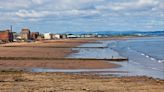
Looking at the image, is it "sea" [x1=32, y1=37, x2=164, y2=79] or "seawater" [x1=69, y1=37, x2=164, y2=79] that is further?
"seawater" [x1=69, y1=37, x2=164, y2=79]

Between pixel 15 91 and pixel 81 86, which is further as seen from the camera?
pixel 81 86

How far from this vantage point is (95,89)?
15.3 meters

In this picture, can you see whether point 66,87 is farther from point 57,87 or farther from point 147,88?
point 147,88

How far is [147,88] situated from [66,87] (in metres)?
3.31

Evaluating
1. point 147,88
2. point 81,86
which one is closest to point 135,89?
point 147,88

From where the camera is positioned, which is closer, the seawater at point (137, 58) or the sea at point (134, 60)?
the sea at point (134, 60)

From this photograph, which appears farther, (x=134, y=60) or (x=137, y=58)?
(x=137, y=58)

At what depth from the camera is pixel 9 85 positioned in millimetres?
16328

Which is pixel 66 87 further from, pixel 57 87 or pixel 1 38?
pixel 1 38

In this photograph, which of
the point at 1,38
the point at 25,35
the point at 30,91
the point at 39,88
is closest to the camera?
the point at 30,91

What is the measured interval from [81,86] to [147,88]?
271cm

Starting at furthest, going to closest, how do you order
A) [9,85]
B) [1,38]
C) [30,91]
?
[1,38], [9,85], [30,91]

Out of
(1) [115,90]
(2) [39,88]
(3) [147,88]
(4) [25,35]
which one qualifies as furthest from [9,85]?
(4) [25,35]

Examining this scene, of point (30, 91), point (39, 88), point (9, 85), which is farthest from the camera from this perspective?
point (9, 85)
